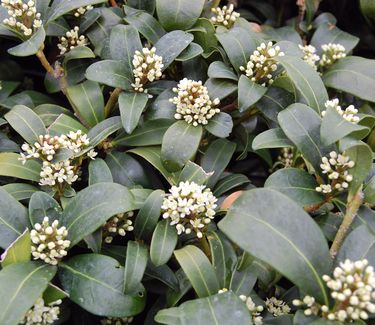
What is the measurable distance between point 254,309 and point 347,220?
0.38 meters

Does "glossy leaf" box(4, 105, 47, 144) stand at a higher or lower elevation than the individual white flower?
higher

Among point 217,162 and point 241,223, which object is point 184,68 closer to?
point 217,162

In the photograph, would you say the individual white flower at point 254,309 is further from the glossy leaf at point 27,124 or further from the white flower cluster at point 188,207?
the glossy leaf at point 27,124

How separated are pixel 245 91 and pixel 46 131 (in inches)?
27.3

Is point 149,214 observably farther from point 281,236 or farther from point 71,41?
point 71,41

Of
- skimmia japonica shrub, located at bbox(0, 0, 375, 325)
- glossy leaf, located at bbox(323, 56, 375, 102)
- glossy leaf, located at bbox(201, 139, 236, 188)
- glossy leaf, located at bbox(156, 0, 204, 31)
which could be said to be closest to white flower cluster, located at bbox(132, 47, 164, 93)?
skimmia japonica shrub, located at bbox(0, 0, 375, 325)

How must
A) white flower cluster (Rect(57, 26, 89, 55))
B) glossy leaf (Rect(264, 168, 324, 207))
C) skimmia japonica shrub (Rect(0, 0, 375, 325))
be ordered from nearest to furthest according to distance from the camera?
skimmia japonica shrub (Rect(0, 0, 375, 325))
glossy leaf (Rect(264, 168, 324, 207))
white flower cluster (Rect(57, 26, 89, 55))

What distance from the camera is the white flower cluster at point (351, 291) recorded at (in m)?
1.28

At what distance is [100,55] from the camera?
6.88 feet

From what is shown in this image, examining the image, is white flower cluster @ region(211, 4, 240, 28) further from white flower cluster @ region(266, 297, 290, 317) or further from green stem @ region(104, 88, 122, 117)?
white flower cluster @ region(266, 297, 290, 317)

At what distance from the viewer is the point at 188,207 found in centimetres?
155

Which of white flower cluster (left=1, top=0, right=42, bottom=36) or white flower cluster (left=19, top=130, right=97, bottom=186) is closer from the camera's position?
white flower cluster (left=19, top=130, right=97, bottom=186)

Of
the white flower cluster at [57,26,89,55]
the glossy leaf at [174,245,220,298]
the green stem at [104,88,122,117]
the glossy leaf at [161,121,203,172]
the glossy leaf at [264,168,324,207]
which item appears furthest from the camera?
the white flower cluster at [57,26,89,55]

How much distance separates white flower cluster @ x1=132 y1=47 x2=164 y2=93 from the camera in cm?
188
